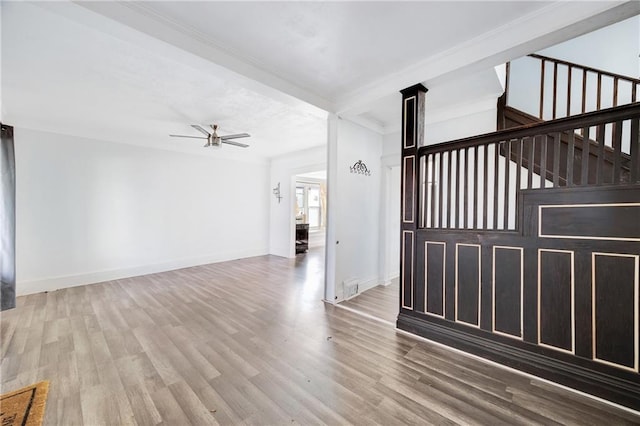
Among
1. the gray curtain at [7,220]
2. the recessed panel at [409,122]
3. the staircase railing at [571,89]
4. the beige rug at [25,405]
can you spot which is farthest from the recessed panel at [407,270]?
the gray curtain at [7,220]

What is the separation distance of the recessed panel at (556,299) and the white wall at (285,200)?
487 cm

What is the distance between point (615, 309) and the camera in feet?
5.92

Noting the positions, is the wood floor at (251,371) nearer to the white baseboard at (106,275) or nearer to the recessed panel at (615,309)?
the recessed panel at (615,309)

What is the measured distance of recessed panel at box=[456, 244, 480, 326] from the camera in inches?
95.2

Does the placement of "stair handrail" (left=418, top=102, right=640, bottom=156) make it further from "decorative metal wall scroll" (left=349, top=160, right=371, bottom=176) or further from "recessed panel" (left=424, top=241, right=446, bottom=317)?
"decorative metal wall scroll" (left=349, top=160, right=371, bottom=176)

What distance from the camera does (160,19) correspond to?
2.02 meters

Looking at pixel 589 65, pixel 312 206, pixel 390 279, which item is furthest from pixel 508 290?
pixel 312 206

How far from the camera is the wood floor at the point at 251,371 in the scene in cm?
169

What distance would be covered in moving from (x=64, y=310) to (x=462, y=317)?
5004 millimetres

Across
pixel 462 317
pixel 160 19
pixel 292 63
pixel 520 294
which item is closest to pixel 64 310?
pixel 160 19

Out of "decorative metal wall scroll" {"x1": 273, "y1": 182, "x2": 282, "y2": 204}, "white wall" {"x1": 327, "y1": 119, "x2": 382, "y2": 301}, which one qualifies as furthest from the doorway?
"white wall" {"x1": 327, "y1": 119, "x2": 382, "y2": 301}

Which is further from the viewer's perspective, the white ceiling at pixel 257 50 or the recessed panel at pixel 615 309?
the white ceiling at pixel 257 50

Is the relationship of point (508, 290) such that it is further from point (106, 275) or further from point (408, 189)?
point (106, 275)

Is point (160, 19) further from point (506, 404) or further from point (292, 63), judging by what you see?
point (506, 404)
